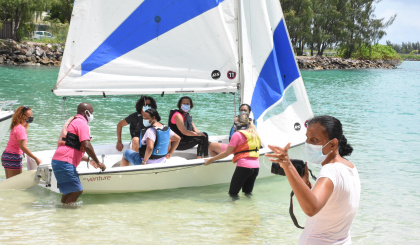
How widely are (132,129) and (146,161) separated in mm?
1030

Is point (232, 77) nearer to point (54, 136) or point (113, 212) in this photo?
point (113, 212)

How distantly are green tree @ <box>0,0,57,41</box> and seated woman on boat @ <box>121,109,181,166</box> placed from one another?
53462 millimetres

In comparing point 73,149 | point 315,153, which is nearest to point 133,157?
point 73,149

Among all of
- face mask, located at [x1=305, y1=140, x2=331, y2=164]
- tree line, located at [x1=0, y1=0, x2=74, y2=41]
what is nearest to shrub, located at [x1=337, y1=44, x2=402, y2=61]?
tree line, located at [x1=0, y1=0, x2=74, y2=41]

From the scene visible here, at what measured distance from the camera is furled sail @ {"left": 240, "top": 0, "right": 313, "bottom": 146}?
30.9 ft

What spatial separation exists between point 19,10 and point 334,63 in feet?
158

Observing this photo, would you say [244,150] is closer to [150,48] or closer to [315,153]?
[150,48]

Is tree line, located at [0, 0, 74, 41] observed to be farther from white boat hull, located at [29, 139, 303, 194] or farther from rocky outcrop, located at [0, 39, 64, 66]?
white boat hull, located at [29, 139, 303, 194]

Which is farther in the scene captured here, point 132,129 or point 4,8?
point 4,8

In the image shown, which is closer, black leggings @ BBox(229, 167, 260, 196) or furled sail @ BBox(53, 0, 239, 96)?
black leggings @ BBox(229, 167, 260, 196)

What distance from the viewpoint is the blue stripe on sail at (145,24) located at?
893 centimetres

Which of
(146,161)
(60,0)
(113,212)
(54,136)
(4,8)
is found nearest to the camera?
(113,212)

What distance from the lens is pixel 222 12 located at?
9.17 metres

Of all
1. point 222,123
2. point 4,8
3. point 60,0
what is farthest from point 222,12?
point 60,0
